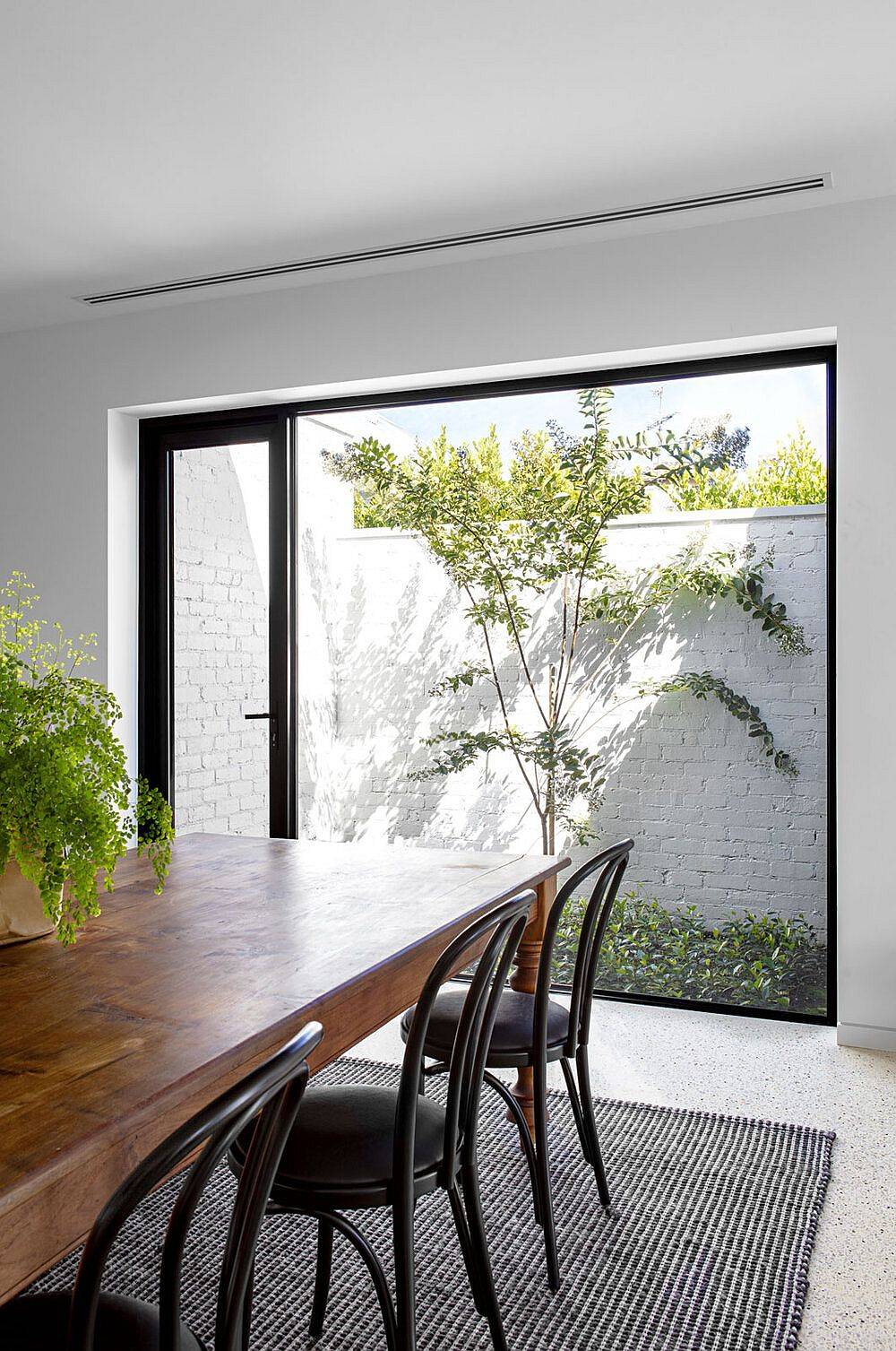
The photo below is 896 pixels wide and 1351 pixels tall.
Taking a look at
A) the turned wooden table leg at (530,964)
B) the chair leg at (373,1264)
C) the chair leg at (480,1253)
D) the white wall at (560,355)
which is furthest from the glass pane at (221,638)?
the chair leg at (373,1264)

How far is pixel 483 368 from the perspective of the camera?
396 cm

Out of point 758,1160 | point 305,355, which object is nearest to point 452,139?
point 305,355

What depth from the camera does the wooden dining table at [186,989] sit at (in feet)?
3.64

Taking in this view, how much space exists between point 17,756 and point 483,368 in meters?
2.72

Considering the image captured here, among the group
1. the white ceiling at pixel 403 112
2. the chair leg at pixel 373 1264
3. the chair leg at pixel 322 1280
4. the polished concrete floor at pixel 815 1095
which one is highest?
the white ceiling at pixel 403 112

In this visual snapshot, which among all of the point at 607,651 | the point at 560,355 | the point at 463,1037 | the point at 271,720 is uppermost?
the point at 560,355

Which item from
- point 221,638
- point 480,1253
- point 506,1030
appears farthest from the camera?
point 221,638

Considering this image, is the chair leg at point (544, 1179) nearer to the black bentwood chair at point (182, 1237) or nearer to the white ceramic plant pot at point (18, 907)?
the black bentwood chair at point (182, 1237)

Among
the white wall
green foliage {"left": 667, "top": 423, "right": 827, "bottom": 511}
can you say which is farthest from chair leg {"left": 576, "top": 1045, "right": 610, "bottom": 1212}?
green foliage {"left": 667, "top": 423, "right": 827, "bottom": 511}

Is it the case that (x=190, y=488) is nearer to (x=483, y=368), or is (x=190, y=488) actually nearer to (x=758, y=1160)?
(x=483, y=368)

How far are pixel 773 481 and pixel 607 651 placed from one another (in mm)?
821

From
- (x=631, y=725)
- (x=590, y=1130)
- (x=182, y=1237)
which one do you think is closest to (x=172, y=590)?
(x=631, y=725)

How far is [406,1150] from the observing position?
162 cm

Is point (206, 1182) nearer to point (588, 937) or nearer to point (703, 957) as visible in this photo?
point (588, 937)
